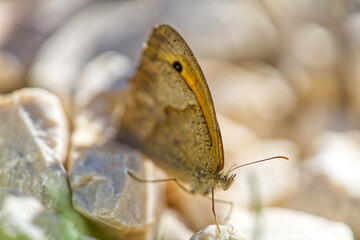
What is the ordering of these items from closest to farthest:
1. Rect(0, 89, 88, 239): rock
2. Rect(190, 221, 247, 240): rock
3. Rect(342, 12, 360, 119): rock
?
Rect(190, 221, 247, 240): rock
Rect(0, 89, 88, 239): rock
Rect(342, 12, 360, 119): rock

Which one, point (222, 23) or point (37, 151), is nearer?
point (37, 151)

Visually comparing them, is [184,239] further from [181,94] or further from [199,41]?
[199,41]

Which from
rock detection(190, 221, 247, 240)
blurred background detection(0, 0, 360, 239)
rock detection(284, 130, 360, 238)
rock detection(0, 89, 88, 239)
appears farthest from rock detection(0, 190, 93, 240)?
rock detection(284, 130, 360, 238)

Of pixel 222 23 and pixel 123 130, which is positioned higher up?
pixel 222 23

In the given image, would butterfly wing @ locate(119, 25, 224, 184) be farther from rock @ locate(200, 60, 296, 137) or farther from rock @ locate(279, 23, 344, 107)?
rock @ locate(279, 23, 344, 107)

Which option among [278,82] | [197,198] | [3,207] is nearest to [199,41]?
[278,82]

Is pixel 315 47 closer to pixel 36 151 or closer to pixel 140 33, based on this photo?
pixel 140 33
